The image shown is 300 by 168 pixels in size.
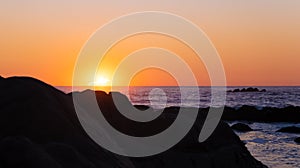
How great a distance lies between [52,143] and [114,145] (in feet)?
11.5

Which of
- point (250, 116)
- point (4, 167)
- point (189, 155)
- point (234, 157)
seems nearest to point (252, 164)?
point (234, 157)

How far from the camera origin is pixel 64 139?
38.3 ft

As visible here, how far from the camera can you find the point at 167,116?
20.2 m

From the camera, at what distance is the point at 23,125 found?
11633mm

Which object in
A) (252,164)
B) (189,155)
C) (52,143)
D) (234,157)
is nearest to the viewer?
(52,143)

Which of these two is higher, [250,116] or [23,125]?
[23,125]

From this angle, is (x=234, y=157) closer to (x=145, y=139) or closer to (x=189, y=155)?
(x=189, y=155)

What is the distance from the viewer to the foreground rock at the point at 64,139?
925 cm

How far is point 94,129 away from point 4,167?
16.8 ft

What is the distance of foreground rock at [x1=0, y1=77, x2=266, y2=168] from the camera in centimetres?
925

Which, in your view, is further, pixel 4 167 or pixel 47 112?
pixel 47 112

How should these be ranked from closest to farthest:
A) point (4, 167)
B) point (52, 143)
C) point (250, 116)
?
point (4, 167) → point (52, 143) → point (250, 116)

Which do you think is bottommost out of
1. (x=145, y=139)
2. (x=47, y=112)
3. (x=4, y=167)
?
(x=145, y=139)

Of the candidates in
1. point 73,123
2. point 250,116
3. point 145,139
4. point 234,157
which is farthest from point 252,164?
point 250,116
